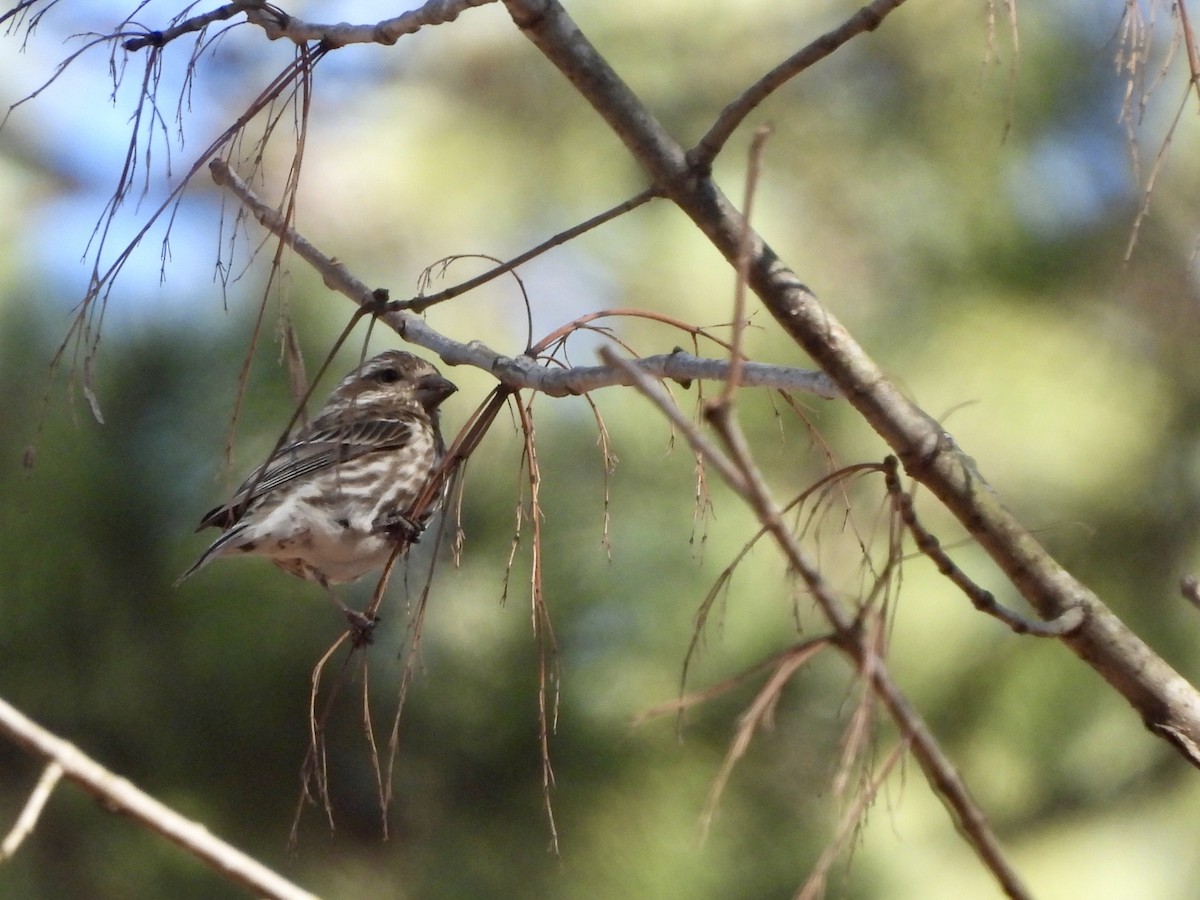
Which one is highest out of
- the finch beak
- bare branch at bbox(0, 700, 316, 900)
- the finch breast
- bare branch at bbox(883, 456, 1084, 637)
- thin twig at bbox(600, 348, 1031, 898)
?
the finch beak

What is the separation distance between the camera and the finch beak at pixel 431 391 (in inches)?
157

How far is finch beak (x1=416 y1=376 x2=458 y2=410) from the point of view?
13.1 ft

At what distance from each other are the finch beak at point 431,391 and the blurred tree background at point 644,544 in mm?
685

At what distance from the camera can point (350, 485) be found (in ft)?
12.1

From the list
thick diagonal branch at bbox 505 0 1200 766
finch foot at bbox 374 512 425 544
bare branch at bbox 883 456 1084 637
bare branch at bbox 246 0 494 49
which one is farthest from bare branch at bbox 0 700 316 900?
finch foot at bbox 374 512 425 544

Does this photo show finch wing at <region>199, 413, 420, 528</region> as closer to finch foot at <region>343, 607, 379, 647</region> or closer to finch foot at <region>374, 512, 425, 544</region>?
finch foot at <region>374, 512, 425, 544</region>

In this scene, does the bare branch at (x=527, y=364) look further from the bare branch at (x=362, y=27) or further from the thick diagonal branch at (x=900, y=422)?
the bare branch at (x=362, y=27)

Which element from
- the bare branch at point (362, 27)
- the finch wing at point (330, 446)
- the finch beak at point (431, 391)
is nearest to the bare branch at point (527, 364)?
the bare branch at point (362, 27)

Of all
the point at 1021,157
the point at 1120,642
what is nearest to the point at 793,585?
the point at 1120,642

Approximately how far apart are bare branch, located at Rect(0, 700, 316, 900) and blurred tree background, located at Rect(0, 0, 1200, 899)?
1.65 metres

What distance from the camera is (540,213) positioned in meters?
3.24

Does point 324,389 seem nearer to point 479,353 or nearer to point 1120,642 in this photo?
point 479,353

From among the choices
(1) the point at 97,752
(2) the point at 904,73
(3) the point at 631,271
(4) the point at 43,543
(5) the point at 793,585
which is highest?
(2) the point at 904,73

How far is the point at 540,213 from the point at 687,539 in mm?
926
